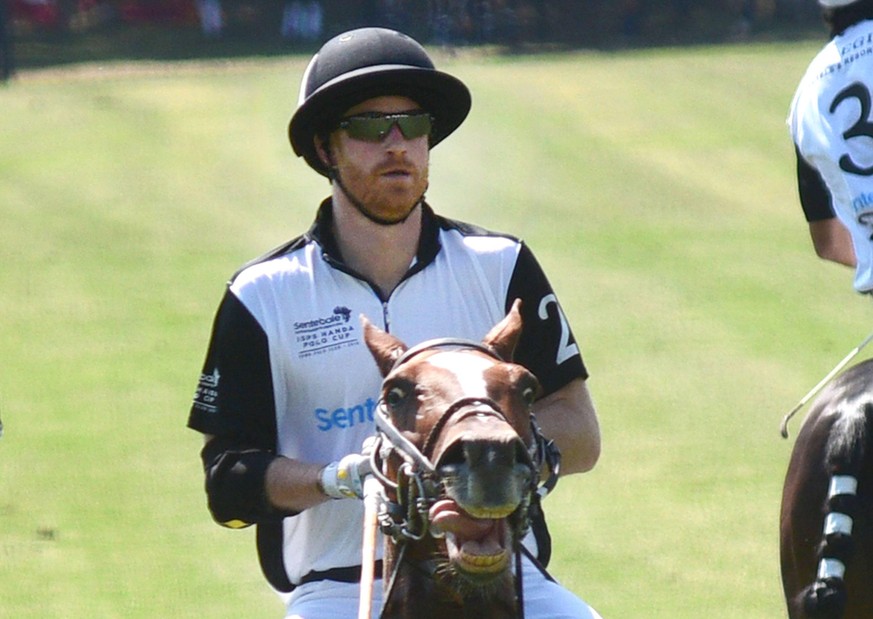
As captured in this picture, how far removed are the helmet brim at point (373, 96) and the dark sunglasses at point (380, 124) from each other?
53mm

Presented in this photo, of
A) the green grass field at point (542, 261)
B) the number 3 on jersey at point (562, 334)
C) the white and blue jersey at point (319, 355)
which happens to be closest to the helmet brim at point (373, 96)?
the white and blue jersey at point (319, 355)

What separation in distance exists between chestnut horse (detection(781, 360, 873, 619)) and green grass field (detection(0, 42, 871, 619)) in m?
3.32

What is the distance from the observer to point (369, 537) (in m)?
3.57

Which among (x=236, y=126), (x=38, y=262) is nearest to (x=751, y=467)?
(x=38, y=262)

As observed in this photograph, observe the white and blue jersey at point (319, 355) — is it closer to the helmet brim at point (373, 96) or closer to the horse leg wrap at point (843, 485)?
the helmet brim at point (373, 96)

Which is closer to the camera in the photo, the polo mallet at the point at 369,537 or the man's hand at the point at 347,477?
the polo mallet at the point at 369,537

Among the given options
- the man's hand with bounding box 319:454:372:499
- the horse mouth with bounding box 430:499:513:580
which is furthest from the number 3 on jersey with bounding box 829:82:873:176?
the horse mouth with bounding box 430:499:513:580

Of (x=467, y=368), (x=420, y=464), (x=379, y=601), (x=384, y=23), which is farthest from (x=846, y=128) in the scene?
(x=384, y=23)

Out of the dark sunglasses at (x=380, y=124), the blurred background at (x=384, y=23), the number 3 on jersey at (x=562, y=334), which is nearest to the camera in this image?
the dark sunglasses at (x=380, y=124)

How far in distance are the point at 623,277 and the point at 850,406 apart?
10748 mm

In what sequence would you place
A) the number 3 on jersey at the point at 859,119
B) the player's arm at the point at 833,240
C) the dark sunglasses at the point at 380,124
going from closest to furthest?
1. the dark sunglasses at the point at 380,124
2. the number 3 on jersey at the point at 859,119
3. the player's arm at the point at 833,240

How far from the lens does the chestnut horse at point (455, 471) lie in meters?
3.11

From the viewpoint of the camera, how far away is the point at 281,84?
2666 centimetres

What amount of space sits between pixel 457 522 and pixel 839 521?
1761 millimetres
